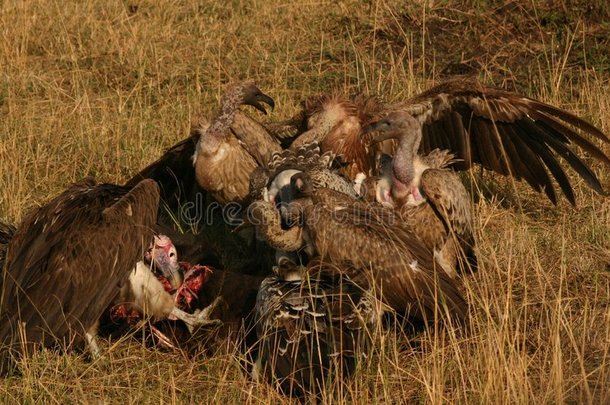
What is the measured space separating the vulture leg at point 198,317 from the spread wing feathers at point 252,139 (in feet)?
→ 5.02

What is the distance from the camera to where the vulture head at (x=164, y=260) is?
583 centimetres

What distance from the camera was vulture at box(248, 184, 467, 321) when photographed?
531 cm

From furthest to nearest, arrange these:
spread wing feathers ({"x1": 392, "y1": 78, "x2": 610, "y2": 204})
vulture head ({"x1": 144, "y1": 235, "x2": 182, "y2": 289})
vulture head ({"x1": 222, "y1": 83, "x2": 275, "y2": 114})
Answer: vulture head ({"x1": 222, "y1": 83, "x2": 275, "y2": 114}), spread wing feathers ({"x1": 392, "y1": 78, "x2": 610, "y2": 204}), vulture head ({"x1": 144, "y1": 235, "x2": 182, "y2": 289})

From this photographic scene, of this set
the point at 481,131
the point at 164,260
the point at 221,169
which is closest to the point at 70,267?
the point at 164,260

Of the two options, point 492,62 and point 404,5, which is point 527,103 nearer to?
point 492,62

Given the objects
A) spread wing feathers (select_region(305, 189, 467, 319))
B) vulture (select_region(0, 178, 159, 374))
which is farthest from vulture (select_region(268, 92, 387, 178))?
vulture (select_region(0, 178, 159, 374))

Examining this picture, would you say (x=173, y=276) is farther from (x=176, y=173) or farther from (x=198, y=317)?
(x=176, y=173)

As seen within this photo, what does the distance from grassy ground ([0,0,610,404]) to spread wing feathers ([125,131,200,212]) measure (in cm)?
21

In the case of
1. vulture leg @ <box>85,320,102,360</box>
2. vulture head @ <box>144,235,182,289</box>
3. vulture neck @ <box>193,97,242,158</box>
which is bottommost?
vulture leg @ <box>85,320,102,360</box>

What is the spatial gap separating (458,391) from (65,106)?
440cm

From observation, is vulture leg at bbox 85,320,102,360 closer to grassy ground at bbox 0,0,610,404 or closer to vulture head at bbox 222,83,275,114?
grassy ground at bbox 0,0,610,404

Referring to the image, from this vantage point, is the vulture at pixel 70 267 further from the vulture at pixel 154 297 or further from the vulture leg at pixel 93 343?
the vulture at pixel 154 297

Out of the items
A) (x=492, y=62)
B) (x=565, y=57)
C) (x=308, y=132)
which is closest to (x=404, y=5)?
(x=492, y=62)

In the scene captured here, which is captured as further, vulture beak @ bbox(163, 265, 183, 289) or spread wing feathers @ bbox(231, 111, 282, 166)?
spread wing feathers @ bbox(231, 111, 282, 166)
